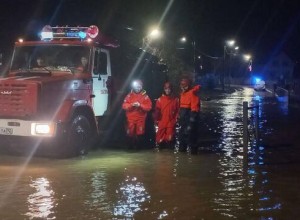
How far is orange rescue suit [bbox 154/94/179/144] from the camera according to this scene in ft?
39.0

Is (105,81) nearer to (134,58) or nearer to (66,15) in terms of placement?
(134,58)

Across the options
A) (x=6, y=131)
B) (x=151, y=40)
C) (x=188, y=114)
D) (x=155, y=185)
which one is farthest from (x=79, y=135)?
(x=151, y=40)

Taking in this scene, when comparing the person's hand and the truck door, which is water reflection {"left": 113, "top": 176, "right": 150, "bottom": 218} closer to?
the truck door

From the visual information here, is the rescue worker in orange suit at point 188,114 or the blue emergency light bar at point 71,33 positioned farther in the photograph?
the rescue worker in orange suit at point 188,114

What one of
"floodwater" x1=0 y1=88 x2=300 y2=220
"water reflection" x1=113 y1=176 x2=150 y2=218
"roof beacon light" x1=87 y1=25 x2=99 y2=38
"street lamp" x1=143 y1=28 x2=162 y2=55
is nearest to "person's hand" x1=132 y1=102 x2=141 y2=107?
"floodwater" x1=0 y1=88 x2=300 y2=220

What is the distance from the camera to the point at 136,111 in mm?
11844

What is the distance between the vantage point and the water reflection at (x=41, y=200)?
6.45 m

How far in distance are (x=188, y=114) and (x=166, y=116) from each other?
548 mm

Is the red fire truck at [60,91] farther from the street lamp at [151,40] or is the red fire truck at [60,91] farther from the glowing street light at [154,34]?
the glowing street light at [154,34]

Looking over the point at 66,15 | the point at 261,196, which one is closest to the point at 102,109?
the point at 261,196

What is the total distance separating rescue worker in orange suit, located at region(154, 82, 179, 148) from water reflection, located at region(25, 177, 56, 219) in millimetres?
4077

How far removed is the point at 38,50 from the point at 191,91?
345 centimetres

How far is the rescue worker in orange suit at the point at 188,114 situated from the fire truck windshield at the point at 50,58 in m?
2.31

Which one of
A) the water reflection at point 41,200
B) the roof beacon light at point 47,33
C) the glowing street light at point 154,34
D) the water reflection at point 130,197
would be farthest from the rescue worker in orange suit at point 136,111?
the glowing street light at point 154,34
